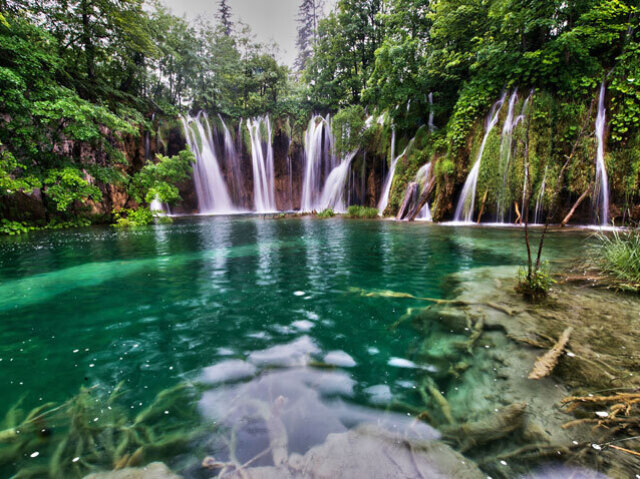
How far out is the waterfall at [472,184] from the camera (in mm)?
12312

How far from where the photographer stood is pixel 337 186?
2262 cm

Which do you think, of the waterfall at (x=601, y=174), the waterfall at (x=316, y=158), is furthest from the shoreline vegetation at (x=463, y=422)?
the waterfall at (x=316, y=158)

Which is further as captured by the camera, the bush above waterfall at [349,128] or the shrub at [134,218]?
the bush above waterfall at [349,128]

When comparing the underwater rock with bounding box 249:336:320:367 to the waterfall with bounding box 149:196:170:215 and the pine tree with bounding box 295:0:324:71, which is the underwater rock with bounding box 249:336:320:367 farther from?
the pine tree with bounding box 295:0:324:71

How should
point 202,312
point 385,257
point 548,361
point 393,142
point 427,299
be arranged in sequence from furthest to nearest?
point 393,142 < point 385,257 < point 427,299 < point 202,312 < point 548,361

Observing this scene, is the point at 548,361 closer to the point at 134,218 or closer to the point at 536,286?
the point at 536,286

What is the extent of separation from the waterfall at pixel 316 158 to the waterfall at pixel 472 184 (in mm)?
13831

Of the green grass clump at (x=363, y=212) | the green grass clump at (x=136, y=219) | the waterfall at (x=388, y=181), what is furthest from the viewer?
the green grass clump at (x=363, y=212)

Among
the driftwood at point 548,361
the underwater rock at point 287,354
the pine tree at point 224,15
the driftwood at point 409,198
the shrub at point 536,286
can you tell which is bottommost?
the underwater rock at point 287,354

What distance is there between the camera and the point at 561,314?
10.1 feet

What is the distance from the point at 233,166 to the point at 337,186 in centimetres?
1181

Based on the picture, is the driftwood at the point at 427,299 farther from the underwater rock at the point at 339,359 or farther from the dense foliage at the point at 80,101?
the dense foliage at the point at 80,101

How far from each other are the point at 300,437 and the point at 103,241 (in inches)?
433

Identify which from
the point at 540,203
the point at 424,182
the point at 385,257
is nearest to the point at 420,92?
the point at 424,182
